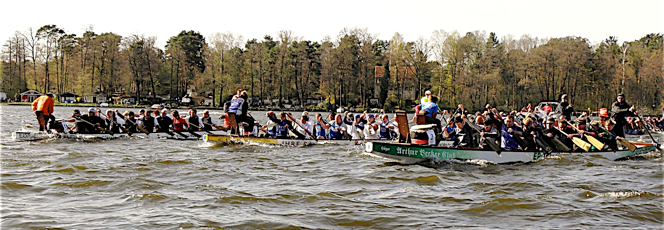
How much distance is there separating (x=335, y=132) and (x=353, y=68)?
58.6 metres

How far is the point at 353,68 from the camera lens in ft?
258

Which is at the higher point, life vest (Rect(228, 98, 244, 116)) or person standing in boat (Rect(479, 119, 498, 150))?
life vest (Rect(228, 98, 244, 116))

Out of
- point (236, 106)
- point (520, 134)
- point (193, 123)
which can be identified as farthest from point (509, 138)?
point (193, 123)

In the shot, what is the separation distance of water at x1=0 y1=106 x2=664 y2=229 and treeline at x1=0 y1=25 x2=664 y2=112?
6092cm

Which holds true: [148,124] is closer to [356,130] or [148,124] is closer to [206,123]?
[206,123]

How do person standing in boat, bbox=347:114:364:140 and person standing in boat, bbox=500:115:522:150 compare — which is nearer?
person standing in boat, bbox=500:115:522:150

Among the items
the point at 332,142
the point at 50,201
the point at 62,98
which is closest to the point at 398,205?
the point at 50,201

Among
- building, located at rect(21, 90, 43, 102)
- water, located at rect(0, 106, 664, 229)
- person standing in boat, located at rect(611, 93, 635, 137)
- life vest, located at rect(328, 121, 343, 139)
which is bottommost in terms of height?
water, located at rect(0, 106, 664, 229)

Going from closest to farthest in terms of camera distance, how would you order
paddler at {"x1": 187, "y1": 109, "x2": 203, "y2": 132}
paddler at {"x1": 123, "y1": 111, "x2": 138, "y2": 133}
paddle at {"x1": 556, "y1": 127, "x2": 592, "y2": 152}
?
1. paddle at {"x1": 556, "y1": 127, "x2": 592, "y2": 152}
2. paddler at {"x1": 123, "y1": 111, "x2": 138, "y2": 133}
3. paddler at {"x1": 187, "y1": 109, "x2": 203, "y2": 132}

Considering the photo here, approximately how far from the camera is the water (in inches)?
341

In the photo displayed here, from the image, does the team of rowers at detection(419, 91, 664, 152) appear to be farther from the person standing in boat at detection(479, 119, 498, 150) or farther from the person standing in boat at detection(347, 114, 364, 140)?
the person standing in boat at detection(347, 114, 364, 140)

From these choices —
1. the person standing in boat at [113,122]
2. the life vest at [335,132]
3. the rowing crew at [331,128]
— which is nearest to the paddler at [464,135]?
the rowing crew at [331,128]

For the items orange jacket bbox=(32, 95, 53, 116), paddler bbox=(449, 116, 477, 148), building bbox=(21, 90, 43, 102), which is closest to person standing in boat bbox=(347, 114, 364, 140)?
paddler bbox=(449, 116, 477, 148)

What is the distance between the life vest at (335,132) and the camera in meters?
20.4
